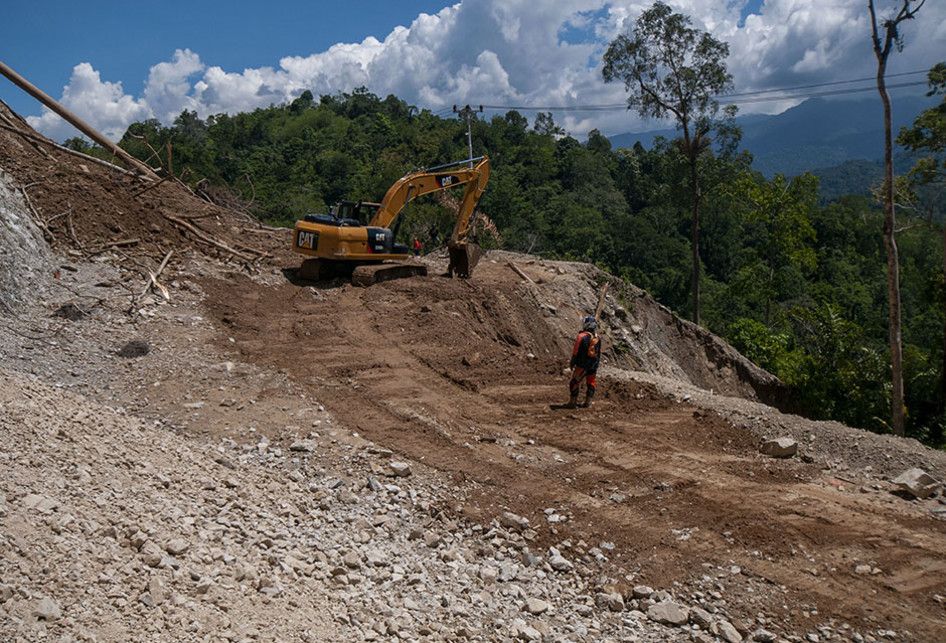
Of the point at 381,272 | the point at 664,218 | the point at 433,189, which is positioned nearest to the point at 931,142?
the point at 433,189

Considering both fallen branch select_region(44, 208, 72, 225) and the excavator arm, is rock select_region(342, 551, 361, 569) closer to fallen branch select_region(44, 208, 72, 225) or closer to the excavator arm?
fallen branch select_region(44, 208, 72, 225)

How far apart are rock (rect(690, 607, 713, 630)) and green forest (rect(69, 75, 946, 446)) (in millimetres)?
13070

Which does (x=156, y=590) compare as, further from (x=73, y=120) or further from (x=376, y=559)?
(x=73, y=120)

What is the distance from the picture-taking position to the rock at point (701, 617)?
540 cm

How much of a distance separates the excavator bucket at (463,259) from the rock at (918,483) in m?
10.1

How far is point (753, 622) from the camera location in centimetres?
543

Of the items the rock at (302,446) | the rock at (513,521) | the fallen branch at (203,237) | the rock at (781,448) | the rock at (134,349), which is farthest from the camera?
the fallen branch at (203,237)

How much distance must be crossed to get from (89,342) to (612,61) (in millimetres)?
16483

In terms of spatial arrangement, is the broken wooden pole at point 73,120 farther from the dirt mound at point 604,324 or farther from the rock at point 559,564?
Result: the rock at point 559,564

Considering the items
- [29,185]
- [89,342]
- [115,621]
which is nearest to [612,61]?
[29,185]

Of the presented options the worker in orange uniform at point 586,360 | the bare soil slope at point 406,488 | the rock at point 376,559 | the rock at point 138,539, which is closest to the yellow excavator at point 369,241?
the bare soil slope at point 406,488

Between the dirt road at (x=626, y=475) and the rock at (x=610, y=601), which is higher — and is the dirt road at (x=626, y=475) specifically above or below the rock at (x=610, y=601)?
above

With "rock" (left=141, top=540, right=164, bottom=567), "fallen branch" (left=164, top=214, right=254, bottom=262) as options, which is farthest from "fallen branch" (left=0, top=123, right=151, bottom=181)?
"rock" (left=141, top=540, right=164, bottom=567)

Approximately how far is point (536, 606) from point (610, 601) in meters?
0.54
